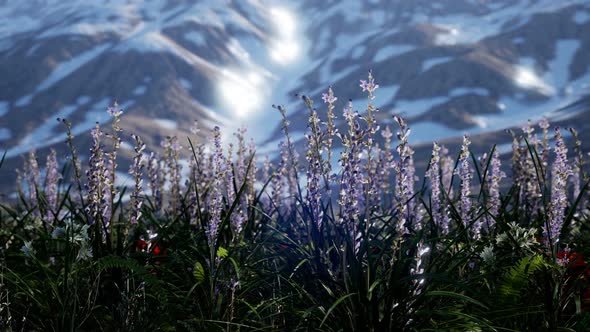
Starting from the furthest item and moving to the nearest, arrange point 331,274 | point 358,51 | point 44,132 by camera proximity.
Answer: point 358,51 < point 44,132 < point 331,274

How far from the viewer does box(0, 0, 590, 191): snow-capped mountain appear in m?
95.9

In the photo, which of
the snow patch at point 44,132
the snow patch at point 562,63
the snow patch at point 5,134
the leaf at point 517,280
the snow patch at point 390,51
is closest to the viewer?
the leaf at point 517,280

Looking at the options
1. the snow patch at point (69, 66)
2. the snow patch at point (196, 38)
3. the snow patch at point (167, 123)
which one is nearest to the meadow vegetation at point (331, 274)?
the snow patch at point (167, 123)

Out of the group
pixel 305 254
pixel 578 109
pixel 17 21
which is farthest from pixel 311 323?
pixel 17 21

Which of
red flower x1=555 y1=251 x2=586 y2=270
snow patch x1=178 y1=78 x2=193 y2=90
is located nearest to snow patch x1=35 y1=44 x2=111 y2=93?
snow patch x1=178 y1=78 x2=193 y2=90

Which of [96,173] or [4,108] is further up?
[4,108]

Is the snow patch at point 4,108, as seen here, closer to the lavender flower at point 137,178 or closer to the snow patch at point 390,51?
the snow patch at point 390,51

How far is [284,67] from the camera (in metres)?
155

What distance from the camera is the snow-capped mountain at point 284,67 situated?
95875 millimetres

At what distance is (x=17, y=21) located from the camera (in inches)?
7795

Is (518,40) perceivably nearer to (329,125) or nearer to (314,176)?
(314,176)

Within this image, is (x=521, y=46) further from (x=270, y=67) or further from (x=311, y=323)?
(x=311, y=323)

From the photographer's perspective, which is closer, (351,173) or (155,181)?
(351,173)

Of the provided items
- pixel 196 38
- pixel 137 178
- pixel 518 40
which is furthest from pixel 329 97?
pixel 196 38
